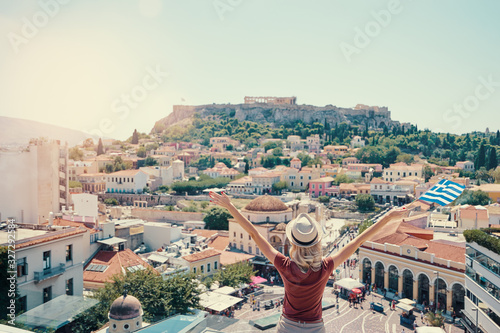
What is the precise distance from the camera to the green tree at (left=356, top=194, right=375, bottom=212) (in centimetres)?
4656

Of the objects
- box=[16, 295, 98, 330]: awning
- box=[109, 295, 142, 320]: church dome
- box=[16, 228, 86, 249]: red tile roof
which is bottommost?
box=[16, 295, 98, 330]: awning

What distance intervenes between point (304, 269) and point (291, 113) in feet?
349

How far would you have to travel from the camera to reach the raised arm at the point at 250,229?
8.85 ft

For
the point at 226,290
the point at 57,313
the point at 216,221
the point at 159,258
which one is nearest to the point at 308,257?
the point at 57,313

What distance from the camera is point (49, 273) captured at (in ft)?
41.4

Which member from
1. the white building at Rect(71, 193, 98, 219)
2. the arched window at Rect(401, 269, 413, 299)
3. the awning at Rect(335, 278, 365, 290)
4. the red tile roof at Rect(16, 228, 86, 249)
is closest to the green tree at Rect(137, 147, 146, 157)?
the white building at Rect(71, 193, 98, 219)

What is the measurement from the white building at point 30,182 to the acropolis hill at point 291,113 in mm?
81349

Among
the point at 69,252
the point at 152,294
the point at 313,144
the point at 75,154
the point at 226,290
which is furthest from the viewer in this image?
the point at 313,144

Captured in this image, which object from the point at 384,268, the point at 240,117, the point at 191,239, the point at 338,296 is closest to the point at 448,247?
the point at 384,268

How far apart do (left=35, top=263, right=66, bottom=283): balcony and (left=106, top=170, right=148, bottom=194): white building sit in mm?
42104

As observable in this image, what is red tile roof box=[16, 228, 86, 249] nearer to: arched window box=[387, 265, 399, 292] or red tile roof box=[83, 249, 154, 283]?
red tile roof box=[83, 249, 154, 283]

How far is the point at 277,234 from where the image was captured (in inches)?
1014

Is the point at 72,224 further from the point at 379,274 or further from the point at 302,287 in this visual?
the point at 302,287

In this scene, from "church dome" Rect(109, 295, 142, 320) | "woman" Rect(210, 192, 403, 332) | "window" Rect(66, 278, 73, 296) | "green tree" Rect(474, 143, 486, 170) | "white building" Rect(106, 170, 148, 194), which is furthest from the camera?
"green tree" Rect(474, 143, 486, 170)
